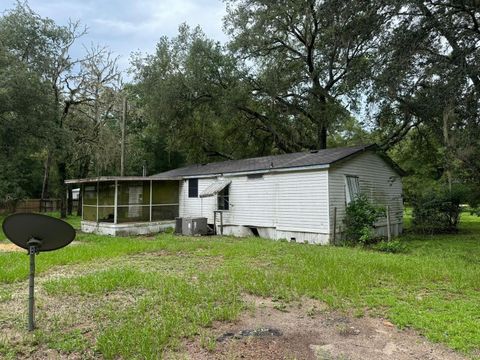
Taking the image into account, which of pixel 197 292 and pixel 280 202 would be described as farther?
pixel 280 202

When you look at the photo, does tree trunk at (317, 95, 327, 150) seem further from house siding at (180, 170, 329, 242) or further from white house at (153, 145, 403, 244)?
house siding at (180, 170, 329, 242)

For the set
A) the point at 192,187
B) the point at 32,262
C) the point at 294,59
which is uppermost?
the point at 294,59

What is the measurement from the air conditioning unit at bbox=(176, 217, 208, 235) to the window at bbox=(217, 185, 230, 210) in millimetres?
939

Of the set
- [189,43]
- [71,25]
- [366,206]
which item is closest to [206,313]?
[366,206]

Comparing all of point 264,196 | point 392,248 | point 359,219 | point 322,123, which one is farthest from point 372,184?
point 322,123

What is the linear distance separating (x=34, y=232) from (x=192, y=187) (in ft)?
39.3

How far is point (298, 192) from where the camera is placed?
1142 centimetres

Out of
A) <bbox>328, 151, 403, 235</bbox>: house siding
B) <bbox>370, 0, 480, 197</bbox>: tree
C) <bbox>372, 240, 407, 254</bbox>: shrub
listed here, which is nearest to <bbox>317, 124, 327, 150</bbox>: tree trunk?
<bbox>328, 151, 403, 235</bbox>: house siding

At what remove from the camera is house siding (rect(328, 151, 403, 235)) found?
1087cm

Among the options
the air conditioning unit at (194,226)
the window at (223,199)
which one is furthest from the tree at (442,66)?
the air conditioning unit at (194,226)

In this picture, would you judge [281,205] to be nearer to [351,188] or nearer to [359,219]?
[351,188]

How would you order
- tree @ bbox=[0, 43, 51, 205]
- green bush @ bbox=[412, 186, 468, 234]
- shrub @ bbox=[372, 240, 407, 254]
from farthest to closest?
1. tree @ bbox=[0, 43, 51, 205]
2. green bush @ bbox=[412, 186, 468, 234]
3. shrub @ bbox=[372, 240, 407, 254]

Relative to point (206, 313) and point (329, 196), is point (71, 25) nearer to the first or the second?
point (329, 196)

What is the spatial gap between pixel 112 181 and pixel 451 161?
12.3 m
